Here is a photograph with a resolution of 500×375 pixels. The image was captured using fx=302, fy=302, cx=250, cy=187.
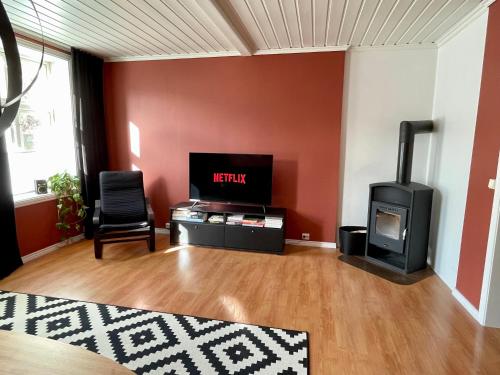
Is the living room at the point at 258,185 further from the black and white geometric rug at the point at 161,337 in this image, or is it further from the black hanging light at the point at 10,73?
the black hanging light at the point at 10,73

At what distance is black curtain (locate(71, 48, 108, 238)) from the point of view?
12.8 ft

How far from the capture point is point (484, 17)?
2482mm

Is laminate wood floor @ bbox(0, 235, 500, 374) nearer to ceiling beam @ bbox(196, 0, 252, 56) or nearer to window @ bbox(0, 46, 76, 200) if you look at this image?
window @ bbox(0, 46, 76, 200)

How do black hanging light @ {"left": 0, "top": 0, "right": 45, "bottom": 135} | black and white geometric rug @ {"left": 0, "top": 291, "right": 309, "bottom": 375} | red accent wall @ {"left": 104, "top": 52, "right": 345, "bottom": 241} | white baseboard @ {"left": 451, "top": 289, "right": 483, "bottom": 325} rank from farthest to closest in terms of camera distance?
1. red accent wall @ {"left": 104, "top": 52, "right": 345, "bottom": 241}
2. white baseboard @ {"left": 451, "top": 289, "right": 483, "bottom": 325}
3. black and white geometric rug @ {"left": 0, "top": 291, "right": 309, "bottom": 375}
4. black hanging light @ {"left": 0, "top": 0, "right": 45, "bottom": 135}

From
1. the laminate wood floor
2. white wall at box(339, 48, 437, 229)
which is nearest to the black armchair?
the laminate wood floor

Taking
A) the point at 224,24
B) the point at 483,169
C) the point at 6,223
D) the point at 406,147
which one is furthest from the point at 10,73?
the point at 406,147

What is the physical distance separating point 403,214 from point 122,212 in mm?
3282

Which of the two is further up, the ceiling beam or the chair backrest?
the ceiling beam

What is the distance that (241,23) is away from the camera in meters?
2.93

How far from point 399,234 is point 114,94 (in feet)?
13.5

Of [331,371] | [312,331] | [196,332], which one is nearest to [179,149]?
[196,332]

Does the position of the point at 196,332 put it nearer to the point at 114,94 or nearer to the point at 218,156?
the point at 218,156

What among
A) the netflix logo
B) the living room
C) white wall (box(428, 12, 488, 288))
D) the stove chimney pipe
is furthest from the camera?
the netflix logo

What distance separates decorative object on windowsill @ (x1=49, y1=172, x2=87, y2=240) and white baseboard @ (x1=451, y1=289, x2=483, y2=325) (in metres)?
4.24
